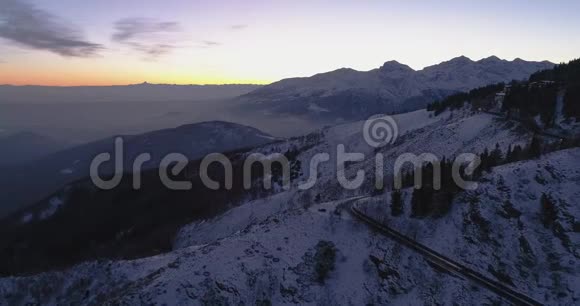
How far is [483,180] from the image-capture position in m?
45.7

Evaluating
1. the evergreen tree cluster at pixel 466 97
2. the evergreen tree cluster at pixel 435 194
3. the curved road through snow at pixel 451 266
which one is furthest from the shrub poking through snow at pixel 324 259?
the evergreen tree cluster at pixel 466 97

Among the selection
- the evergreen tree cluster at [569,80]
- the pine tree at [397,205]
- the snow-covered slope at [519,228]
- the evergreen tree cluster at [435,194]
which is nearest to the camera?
the snow-covered slope at [519,228]

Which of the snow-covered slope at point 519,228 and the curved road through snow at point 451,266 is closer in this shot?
the curved road through snow at point 451,266

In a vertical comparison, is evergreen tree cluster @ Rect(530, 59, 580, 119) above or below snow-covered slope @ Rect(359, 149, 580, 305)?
above

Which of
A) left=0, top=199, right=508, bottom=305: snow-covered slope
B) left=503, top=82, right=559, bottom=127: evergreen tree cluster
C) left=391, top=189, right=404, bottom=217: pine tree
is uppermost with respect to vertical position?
left=503, top=82, right=559, bottom=127: evergreen tree cluster

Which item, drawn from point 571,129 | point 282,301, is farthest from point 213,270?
point 571,129

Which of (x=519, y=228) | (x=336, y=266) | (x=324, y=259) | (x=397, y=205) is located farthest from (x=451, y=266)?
(x=324, y=259)

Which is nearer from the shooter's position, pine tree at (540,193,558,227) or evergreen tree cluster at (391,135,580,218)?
pine tree at (540,193,558,227)

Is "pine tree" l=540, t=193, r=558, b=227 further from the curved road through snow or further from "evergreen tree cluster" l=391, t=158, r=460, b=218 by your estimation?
the curved road through snow

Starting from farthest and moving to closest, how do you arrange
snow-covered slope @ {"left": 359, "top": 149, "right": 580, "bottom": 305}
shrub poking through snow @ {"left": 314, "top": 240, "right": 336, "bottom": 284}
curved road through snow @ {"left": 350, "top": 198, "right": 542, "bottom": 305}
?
shrub poking through snow @ {"left": 314, "top": 240, "right": 336, "bottom": 284}, snow-covered slope @ {"left": 359, "top": 149, "right": 580, "bottom": 305}, curved road through snow @ {"left": 350, "top": 198, "right": 542, "bottom": 305}

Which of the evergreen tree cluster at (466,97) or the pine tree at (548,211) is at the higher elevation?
the evergreen tree cluster at (466,97)

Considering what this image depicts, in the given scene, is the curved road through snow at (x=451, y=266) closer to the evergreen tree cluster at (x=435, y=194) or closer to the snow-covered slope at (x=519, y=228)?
the snow-covered slope at (x=519, y=228)

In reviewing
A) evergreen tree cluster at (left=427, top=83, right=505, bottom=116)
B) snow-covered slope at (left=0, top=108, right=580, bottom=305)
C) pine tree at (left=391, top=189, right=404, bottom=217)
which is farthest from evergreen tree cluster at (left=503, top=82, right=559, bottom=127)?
pine tree at (left=391, top=189, right=404, bottom=217)

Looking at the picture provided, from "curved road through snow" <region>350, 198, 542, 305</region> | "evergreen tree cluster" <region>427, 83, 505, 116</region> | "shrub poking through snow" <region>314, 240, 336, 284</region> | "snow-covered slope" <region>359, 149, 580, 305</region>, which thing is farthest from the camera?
"evergreen tree cluster" <region>427, 83, 505, 116</region>
